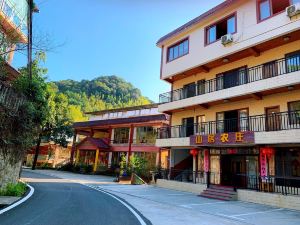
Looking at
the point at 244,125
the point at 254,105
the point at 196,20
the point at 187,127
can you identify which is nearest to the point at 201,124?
the point at 187,127

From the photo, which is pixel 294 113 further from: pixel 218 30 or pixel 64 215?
pixel 64 215

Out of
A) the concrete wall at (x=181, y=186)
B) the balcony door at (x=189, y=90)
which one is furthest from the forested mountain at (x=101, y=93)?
the concrete wall at (x=181, y=186)

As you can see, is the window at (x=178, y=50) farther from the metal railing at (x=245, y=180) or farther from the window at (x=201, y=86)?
the metal railing at (x=245, y=180)

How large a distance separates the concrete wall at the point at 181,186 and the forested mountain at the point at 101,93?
166 ft

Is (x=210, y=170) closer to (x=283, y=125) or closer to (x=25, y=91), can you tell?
(x=283, y=125)

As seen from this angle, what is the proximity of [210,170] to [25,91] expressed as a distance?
13.3 meters

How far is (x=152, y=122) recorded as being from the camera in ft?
96.9

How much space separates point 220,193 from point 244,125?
4.63 m

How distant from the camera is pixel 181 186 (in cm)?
1944

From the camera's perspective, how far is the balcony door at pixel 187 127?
21.1 metres

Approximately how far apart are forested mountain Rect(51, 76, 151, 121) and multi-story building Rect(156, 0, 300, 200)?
5038cm

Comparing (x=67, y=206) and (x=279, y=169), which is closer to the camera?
(x=67, y=206)

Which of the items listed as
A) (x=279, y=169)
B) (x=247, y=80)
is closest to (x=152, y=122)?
(x=247, y=80)

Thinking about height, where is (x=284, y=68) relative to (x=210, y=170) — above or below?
above
